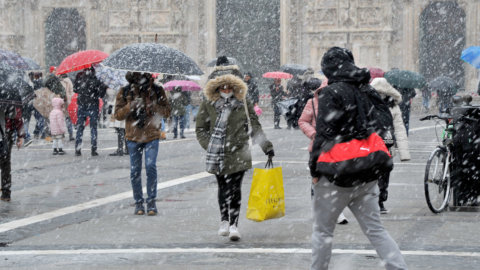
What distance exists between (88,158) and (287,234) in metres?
9.34

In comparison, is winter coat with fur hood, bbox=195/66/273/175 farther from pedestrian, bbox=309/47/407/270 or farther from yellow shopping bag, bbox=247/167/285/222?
pedestrian, bbox=309/47/407/270

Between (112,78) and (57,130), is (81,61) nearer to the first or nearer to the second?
(112,78)

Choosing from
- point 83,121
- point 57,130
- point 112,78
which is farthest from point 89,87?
point 57,130

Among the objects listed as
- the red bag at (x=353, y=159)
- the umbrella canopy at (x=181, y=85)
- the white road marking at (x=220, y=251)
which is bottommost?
the white road marking at (x=220, y=251)

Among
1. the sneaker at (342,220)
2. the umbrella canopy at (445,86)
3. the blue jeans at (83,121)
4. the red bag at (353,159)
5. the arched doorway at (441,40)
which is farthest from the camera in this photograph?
the arched doorway at (441,40)

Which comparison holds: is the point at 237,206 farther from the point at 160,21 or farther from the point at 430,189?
the point at 160,21

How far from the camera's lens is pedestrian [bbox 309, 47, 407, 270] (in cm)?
585

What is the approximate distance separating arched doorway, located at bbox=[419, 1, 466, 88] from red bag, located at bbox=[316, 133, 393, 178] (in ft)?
109

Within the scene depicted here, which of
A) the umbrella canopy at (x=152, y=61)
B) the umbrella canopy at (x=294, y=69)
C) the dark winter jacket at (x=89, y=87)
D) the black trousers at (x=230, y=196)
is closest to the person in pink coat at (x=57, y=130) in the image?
the dark winter jacket at (x=89, y=87)

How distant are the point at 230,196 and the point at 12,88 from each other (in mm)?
3686

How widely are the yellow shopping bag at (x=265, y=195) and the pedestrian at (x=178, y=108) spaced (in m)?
15.5

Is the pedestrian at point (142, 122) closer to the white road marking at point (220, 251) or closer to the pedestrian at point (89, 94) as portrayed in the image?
the white road marking at point (220, 251)

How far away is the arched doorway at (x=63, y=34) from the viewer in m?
40.6

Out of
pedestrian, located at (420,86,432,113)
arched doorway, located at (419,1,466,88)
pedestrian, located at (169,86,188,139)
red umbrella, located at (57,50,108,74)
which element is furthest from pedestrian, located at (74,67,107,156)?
arched doorway, located at (419,1,466,88)
